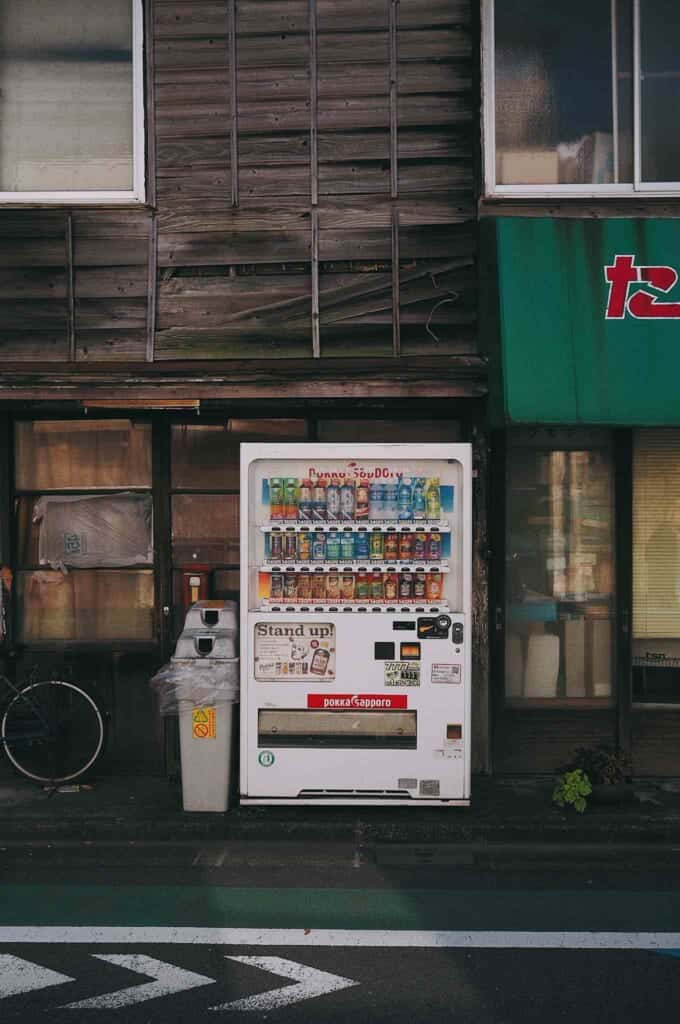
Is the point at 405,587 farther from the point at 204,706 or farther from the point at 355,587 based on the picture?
the point at 204,706

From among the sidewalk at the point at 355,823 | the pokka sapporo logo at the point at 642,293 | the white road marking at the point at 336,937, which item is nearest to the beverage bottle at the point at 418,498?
the pokka sapporo logo at the point at 642,293

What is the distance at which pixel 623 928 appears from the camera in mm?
6262

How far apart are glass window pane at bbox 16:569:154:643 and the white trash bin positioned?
1.41 meters

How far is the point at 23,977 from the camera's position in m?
5.59

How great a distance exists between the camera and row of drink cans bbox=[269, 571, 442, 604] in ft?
27.0

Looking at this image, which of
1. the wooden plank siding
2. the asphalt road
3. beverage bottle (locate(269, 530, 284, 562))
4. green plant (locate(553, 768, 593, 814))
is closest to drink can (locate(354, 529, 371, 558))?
beverage bottle (locate(269, 530, 284, 562))

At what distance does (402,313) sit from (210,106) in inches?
95.9

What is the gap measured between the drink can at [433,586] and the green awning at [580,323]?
1.34 meters

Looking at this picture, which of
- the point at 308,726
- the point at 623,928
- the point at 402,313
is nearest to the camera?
the point at 623,928

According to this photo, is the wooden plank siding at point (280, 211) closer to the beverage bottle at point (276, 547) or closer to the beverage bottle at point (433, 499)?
the beverage bottle at point (433, 499)

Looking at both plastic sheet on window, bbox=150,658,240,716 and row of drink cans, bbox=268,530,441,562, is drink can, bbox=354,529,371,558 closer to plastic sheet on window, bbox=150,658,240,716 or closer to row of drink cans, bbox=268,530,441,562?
row of drink cans, bbox=268,530,441,562

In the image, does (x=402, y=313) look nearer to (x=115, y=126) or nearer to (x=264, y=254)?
(x=264, y=254)

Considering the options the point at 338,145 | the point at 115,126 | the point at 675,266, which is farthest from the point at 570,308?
the point at 115,126

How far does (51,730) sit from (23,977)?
3.48 m
